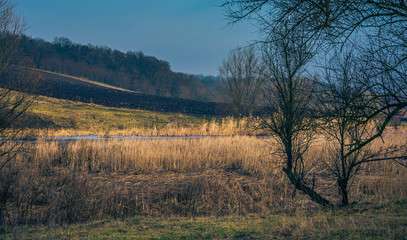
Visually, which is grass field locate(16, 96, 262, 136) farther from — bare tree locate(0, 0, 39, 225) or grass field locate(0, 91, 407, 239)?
bare tree locate(0, 0, 39, 225)

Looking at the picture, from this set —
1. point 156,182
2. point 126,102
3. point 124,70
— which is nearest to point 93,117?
point 126,102

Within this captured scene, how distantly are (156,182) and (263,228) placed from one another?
17.1 ft

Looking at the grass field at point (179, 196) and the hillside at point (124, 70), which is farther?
the hillside at point (124, 70)

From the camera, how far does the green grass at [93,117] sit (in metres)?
22.0

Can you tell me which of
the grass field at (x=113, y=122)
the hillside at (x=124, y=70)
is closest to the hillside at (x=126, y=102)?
the grass field at (x=113, y=122)

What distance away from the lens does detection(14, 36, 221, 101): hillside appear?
56475 mm

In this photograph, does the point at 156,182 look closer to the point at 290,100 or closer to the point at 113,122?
the point at 290,100

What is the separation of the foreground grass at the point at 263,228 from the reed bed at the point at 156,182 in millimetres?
Answer: 952

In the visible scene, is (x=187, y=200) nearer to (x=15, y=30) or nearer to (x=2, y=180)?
(x=2, y=180)

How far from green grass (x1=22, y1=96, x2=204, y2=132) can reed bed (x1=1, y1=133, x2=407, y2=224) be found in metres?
10.9

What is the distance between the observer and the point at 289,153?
20.3ft

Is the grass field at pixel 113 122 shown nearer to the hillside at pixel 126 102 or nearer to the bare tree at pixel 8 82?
the hillside at pixel 126 102

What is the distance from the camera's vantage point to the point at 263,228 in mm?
4895

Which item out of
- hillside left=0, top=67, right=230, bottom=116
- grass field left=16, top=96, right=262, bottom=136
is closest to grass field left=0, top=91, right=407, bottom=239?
grass field left=16, top=96, right=262, bottom=136
